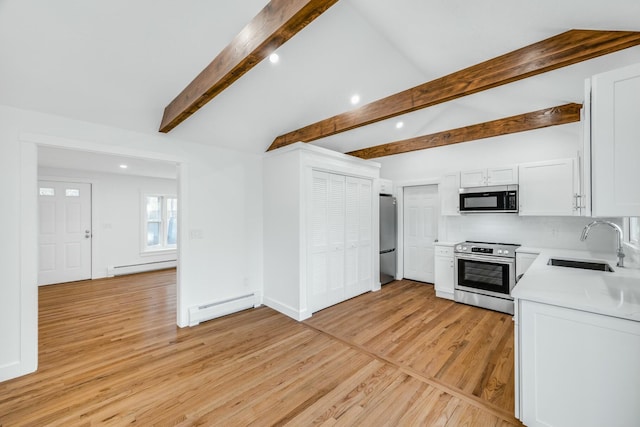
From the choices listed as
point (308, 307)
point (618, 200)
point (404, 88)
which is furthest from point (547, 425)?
point (404, 88)

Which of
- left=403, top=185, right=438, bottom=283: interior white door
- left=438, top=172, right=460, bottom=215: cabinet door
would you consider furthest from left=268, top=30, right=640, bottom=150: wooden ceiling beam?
left=403, top=185, right=438, bottom=283: interior white door

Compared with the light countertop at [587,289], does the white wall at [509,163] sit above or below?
above

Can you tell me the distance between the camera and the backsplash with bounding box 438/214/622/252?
357 cm

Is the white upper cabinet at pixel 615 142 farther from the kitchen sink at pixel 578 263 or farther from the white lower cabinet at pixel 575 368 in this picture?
the kitchen sink at pixel 578 263

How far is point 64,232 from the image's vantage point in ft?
18.1

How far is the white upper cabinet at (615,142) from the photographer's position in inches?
53.4

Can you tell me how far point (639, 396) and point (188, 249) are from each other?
12.9 feet

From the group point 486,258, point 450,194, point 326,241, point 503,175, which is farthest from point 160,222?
point 503,175

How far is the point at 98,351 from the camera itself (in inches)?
110

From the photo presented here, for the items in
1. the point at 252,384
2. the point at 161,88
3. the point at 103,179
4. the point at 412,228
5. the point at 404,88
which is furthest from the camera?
the point at 103,179

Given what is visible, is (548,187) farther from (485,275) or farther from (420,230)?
(420,230)

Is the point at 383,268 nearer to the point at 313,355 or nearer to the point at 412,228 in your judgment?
the point at 412,228

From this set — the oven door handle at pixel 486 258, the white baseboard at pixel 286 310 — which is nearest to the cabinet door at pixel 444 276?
the oven door handle at pixel 486 258

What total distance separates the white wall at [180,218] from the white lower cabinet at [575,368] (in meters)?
3.30
